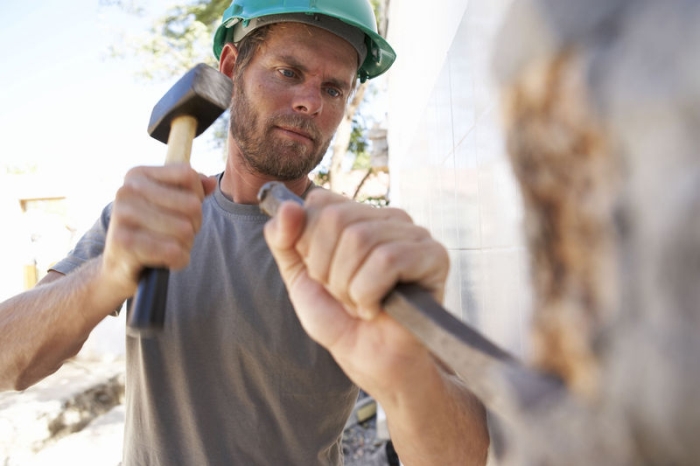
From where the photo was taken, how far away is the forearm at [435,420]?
86 centimetres

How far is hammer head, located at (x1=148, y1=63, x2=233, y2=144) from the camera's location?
3.42 ft

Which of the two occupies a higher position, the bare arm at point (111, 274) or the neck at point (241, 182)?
the neck at point (241, 182)

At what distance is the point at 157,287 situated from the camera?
2.76 ft

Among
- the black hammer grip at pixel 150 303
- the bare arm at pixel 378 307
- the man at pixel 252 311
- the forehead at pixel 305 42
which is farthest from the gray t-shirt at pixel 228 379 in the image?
the forehead at pixel 305 42

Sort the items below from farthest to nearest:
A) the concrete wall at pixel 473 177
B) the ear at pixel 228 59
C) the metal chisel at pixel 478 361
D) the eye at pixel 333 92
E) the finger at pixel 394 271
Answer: the ear at pixel 228 59 → the eye at pixel 333 92 → the concrete wall at pixel 473 177 → the finger at pixel 394 271 → the metal chisel at pixel 478 361

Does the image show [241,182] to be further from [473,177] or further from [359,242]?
[359,242]

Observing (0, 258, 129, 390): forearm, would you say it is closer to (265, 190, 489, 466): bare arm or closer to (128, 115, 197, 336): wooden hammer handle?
(128, 115, 197, 336): wooden hammer handle

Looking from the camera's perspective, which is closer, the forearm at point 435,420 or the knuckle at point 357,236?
the knuckle at point 357,236

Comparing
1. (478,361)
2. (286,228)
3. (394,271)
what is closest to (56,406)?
(286,228)

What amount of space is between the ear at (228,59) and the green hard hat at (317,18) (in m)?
0.04

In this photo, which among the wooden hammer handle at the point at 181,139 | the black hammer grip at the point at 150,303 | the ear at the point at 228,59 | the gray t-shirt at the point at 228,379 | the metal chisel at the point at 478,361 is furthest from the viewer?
the ear at the point at 228,59

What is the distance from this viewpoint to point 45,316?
1.11 m

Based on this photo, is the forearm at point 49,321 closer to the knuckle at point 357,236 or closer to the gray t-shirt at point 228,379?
the gray t-shirt at point 228,379

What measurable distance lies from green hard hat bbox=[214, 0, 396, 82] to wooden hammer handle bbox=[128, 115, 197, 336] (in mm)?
656
